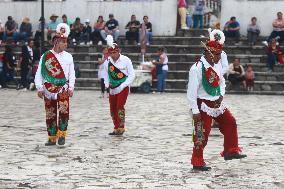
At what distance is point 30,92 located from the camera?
77.7 ft

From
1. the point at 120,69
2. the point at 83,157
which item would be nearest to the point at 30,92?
the point at 120,69

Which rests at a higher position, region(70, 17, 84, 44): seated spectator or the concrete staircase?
region(70, 17, 84, 44): seated spectator

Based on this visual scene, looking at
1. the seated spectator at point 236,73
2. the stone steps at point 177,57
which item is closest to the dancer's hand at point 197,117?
the seated spectator at point 236,73

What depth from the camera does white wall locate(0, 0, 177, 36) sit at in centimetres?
2848

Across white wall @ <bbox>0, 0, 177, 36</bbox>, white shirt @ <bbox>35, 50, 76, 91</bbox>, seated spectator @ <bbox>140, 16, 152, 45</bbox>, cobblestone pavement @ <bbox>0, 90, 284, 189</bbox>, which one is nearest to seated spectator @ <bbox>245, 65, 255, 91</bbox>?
seated spectator @ <bbox>140, 16, 152, 45</bbox>

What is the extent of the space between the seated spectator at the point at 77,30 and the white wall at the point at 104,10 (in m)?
1.98

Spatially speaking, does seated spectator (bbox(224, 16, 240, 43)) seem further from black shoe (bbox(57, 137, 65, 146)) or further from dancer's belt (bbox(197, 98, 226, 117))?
dancer's belt (bbox(197, 98, 226, 117))

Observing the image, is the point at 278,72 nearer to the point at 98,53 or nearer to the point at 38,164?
the point at 98,53

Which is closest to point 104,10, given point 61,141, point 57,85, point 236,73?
point 236,73

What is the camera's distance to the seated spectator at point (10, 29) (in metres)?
28.2

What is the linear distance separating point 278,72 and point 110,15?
7142mm

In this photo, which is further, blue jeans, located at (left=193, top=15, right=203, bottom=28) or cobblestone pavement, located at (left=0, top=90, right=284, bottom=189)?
blue jeans, located at (left=193, top=15, right=203, bottom=28)

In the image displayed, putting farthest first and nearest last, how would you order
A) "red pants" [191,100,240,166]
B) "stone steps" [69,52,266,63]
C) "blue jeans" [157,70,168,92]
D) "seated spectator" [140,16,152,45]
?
"seated spectator" [140,16,152,45], "stone steps" [69,52,266,63], "blue jeans" [157,70,168,92], "red pants" [191,100,240,166]

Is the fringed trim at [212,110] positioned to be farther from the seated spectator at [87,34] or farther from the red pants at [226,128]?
the seated spectator at [87,34]
